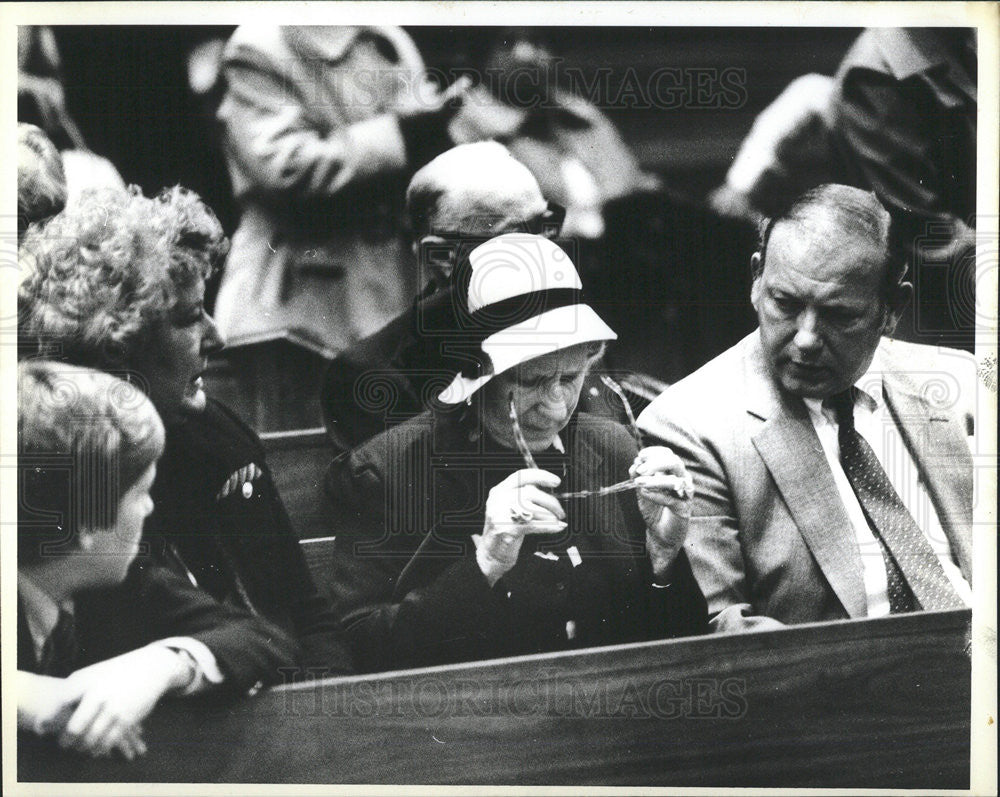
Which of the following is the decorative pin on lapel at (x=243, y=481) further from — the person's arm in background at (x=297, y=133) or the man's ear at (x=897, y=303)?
the man's ear at (x=897, y=303)

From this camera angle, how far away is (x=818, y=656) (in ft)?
9.98

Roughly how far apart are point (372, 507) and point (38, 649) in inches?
49.0

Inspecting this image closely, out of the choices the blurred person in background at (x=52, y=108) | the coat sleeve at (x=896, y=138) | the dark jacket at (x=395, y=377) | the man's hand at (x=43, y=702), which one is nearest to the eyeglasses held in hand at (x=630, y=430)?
the dark jacket at (x=395, y=377)

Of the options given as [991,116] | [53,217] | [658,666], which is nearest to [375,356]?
[53,217]

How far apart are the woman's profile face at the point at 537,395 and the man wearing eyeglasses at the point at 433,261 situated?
182 millimetres

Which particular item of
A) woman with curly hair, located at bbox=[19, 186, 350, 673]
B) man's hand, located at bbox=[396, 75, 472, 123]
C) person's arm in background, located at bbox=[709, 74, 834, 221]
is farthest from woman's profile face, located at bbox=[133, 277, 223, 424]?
person's arm in background, located at bbox=[709, 74, 834, 221]

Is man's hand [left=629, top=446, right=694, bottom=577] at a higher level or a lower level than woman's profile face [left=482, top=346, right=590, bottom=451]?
lower

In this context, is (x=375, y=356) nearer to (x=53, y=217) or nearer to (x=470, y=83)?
(x=470, y=83)

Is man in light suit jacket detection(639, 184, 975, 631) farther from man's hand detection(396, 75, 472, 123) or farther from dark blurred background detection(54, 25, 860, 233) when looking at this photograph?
man's hand detection(396, 75, 472, 123)

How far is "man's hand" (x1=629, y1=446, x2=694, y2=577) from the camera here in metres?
3.05

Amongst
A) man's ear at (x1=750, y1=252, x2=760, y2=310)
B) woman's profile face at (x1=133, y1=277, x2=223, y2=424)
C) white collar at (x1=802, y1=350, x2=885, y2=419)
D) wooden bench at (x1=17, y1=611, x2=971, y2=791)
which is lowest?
wooden bench at (x1=17, y1=611, x2=971, y2=791)

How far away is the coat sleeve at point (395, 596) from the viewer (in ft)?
9.98

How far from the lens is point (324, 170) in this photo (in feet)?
10.1

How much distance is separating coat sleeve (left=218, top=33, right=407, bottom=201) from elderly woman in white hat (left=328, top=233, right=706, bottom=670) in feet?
1.76
